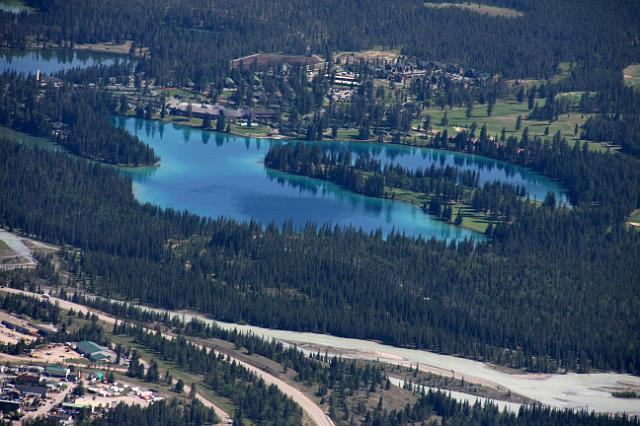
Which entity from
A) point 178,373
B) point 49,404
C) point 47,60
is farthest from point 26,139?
point 49,404

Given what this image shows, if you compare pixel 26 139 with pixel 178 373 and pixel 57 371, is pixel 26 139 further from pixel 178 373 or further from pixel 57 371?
pixel 57 371

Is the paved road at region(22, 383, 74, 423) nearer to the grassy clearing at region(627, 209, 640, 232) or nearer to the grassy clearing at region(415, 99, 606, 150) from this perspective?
the grassy clearing at region(627, 209, 640, 232)

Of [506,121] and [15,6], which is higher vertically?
[15,6]

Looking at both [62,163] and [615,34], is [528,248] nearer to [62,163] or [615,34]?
[62,163]

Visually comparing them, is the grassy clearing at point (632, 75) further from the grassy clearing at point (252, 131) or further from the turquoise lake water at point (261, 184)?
the grassy clearing at point (252, 131)

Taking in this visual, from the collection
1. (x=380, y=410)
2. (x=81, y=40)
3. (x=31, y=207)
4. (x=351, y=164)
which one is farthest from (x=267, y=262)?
(x=81, y=40)

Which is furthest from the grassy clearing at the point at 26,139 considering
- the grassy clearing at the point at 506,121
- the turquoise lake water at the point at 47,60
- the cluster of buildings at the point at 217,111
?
the grassy clearing at the point at 506,121
